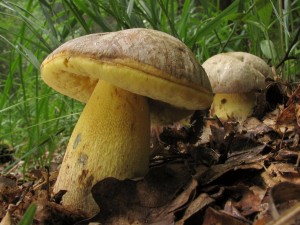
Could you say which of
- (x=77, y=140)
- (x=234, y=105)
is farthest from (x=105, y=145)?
(x=234, y=105)

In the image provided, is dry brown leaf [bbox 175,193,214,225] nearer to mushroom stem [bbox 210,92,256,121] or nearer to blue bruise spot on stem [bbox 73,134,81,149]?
blue bruise spot on stem [bbox 73,134,81,149]

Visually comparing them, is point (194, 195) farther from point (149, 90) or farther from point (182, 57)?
point (182, 57)

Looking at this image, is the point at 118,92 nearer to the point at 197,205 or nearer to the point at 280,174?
the point at 197,205

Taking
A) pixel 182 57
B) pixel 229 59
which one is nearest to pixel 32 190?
pixel 182 57

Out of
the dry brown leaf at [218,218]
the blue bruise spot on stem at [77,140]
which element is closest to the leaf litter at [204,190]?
the dry brown leaf at [218,218]

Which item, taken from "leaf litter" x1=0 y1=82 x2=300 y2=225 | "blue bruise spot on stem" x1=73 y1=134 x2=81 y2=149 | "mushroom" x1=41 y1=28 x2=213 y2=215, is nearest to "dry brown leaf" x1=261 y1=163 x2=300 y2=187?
"leaf litter" x1=0 y1=82 x2=300 y2=225

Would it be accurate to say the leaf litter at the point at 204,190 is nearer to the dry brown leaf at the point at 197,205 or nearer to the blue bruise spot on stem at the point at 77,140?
the dry brown leaf at the point at 197,205
